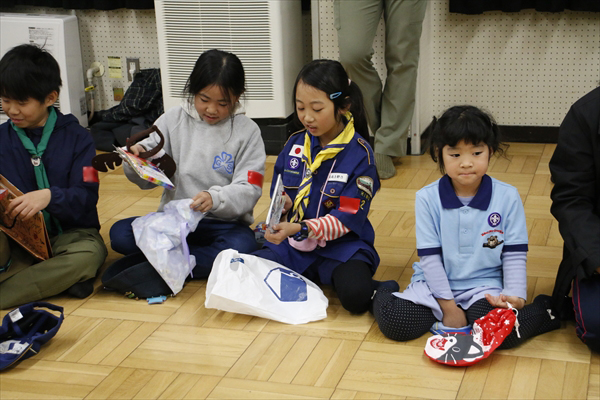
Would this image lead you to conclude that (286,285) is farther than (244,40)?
No

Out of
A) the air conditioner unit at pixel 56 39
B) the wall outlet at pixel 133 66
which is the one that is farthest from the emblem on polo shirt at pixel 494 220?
the wall outlet at pixel 133 66

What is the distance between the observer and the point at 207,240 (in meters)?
2.28

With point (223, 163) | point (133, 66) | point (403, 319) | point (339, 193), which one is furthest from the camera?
point (133, 66)

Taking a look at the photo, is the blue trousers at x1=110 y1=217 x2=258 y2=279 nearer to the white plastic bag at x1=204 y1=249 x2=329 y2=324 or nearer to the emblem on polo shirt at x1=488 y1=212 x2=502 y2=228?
the white plastic bag at x1=204 y1=249 x2=329 y2=324

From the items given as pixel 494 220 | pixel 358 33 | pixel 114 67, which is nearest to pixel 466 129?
pixel 494 220

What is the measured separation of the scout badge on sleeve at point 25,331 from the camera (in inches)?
67.8

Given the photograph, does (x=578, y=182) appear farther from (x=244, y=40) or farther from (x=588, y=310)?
(x=244, y=40)

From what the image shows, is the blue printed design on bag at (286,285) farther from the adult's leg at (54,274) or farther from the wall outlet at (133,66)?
the wall outlet at (133,66)

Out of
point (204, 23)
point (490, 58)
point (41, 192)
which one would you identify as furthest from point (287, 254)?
point (490, 58)

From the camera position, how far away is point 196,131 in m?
2.25

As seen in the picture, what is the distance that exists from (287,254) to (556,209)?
76 centimetres

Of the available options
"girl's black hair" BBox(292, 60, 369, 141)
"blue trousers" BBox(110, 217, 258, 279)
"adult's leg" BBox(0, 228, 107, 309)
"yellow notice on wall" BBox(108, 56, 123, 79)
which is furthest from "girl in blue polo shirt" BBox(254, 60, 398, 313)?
"yellow notice on wall" BBox(108, 56, 123, 79)

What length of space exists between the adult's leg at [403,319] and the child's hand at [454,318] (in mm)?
37

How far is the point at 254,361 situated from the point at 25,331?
0.61m
